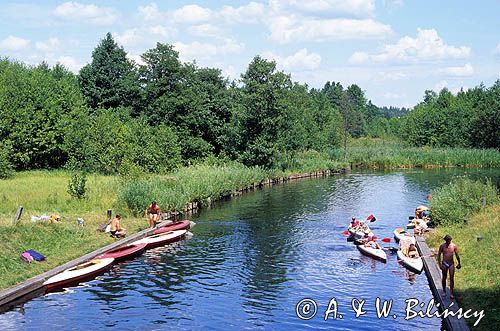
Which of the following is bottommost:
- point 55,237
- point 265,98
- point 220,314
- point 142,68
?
point 220,314

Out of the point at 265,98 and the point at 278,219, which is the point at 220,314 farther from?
the point at 265,98

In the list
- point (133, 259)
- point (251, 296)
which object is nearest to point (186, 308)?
point (251, 296)

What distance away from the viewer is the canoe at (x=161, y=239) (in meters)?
29.0

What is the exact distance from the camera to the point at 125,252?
26.5 metres

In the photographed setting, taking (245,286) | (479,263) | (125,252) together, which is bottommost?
(245,286)

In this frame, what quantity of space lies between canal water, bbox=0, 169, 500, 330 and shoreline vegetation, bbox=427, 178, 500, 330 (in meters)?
1.59

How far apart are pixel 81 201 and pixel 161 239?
713cm

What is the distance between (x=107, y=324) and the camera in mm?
18000

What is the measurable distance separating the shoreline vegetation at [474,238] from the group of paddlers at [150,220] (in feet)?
49.5

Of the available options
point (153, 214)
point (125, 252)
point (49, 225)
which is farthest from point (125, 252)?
point (153, 214)

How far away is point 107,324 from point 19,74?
1848 inches

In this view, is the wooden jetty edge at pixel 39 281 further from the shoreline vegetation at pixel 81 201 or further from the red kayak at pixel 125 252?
the shoreline vegetation at pixel 81 201

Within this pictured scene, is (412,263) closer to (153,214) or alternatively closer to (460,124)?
(153,214)

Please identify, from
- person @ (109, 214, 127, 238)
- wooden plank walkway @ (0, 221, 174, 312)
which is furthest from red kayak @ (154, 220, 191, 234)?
wooden plank walkway @ (0, 221, 174, 312)
